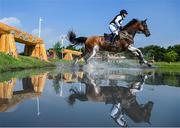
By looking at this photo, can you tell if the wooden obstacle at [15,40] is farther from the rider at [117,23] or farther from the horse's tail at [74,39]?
the rider at [117,23]

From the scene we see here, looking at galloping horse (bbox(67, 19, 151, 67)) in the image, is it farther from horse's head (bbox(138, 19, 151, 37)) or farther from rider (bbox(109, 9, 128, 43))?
rider (bbox(109, 9, 128, 43))

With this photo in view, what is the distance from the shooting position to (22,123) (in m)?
3.06

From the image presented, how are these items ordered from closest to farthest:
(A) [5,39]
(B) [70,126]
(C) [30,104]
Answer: (B) [70,126] → (C) [30,104] → (A) [5,39]

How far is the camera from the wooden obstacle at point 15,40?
2417cm

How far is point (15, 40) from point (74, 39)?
13.6 m

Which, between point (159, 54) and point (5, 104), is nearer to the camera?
point (5, 104)

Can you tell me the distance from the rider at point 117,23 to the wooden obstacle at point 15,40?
32.9ft

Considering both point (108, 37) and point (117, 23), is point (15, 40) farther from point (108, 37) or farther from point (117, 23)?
point (117, 23)

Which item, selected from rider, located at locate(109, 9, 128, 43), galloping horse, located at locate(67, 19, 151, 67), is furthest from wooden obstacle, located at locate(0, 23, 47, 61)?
rider, located at locate(109, 9, 128, 43)

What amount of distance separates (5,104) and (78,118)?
48.1 inches

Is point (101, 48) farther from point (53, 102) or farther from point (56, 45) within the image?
point (56, 45)

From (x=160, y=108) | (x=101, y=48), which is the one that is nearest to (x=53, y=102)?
(x=160, y=108)

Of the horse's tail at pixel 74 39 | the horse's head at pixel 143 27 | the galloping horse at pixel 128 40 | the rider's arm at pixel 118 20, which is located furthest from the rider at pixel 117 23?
the horse's tail at pixel 74 39

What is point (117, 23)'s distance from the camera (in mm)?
14039
